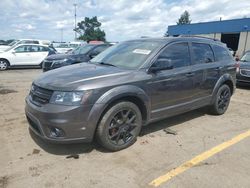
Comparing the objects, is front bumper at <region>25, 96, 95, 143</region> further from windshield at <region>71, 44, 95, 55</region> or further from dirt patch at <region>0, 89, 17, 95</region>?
windshield at <region>71, 44, 95, 55</region>

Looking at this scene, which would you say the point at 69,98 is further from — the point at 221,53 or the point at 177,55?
the point at 221,53

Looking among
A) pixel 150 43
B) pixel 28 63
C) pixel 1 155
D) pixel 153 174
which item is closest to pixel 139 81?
pixel 150 43

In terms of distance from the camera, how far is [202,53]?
5.67 meters

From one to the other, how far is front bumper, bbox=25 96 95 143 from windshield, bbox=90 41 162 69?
1.30m

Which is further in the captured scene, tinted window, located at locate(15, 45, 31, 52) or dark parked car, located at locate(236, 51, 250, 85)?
tinted window, located at locate(15, 45, 31, 52)

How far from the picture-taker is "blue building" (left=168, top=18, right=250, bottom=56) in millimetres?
31047

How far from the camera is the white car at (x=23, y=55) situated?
15695 millimetres

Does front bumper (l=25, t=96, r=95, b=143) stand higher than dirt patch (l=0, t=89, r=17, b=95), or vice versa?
front bumper (l=25, t=96, r=95, b=143)

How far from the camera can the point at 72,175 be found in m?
3.47

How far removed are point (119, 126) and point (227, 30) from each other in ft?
109

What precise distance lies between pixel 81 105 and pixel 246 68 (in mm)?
8626

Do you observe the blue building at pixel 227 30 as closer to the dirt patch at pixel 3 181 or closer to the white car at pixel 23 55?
the white car at pixel 23 55

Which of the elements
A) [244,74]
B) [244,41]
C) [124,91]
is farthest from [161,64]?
[244,41]

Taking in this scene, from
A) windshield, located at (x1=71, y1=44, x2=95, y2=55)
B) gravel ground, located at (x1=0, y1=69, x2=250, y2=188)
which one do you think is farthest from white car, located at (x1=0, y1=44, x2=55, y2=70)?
gravel ground, located at (x1=0, y1=69, x2=250, y2=188)
